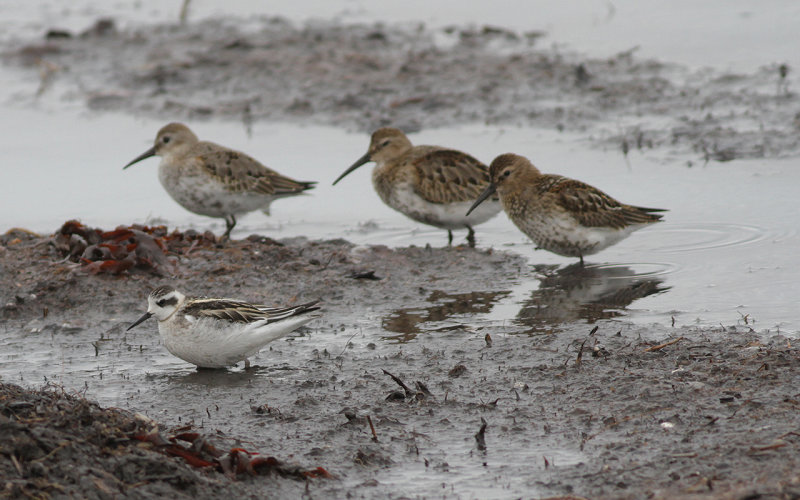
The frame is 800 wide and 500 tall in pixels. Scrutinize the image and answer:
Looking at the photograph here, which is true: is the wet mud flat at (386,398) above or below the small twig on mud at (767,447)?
below

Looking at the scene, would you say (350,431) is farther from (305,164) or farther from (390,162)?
(305,164)

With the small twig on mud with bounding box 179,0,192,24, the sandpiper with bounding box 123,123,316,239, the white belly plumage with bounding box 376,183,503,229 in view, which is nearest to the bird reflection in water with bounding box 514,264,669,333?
the white belly plumage with bounding box 376,183,503,229

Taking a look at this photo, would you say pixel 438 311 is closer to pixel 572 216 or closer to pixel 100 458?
pixel 572 216

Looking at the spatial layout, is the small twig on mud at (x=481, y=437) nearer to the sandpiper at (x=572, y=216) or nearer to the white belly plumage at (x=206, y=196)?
the sandpiper at (x=572, y=216)

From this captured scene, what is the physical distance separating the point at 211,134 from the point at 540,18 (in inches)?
305

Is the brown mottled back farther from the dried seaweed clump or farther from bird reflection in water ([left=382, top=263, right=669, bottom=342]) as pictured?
the dried seaweed clump

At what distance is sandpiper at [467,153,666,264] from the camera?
1017 centimetres

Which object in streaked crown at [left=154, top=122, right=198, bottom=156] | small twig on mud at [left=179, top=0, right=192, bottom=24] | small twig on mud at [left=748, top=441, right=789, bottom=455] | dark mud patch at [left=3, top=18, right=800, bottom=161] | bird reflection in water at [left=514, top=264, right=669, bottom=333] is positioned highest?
small twig on mud at [left=179, top=0, right=192, bottom=24]

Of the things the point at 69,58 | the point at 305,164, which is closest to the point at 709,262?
the point at 305,164

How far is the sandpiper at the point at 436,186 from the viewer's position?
37.9ft

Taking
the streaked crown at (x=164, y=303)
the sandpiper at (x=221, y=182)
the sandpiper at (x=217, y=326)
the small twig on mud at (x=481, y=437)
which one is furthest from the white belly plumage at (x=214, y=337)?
the sandpiper at (x=221, y=182)

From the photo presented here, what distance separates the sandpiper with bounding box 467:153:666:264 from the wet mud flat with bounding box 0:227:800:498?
609 millimetres

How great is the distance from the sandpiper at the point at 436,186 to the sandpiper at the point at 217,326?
3912 millimetres

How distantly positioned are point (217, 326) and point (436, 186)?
182 inches
